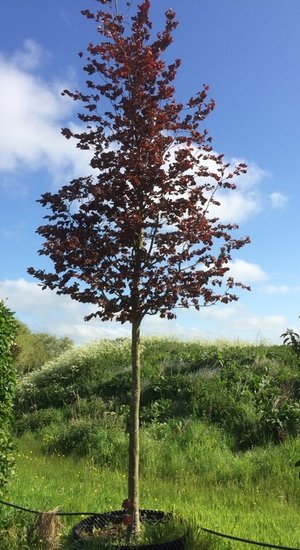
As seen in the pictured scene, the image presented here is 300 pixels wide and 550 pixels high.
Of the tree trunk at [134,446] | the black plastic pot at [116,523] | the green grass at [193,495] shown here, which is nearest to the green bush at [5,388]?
the green grass at [193,495]

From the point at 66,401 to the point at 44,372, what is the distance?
429 centimetres

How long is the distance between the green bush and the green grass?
0.41 meters

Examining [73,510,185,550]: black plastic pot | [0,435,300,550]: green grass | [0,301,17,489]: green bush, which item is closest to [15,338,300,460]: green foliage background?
[0,435,300,550]: green grass

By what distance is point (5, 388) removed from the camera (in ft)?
26.6

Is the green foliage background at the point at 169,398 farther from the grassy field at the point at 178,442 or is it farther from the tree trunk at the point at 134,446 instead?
the tree trunk at the point at 134,446

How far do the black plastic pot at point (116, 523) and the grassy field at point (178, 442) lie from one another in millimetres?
216

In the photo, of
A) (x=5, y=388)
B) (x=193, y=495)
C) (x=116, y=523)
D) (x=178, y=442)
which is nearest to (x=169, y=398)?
(x=178, y=442)

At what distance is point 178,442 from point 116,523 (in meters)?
5.98

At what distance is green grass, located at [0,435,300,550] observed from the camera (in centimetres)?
665

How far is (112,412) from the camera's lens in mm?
14242

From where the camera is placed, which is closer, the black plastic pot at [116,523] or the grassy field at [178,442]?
the black plastic pot at [116,523]

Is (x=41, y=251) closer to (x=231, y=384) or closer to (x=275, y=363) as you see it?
(x=231, y=384)

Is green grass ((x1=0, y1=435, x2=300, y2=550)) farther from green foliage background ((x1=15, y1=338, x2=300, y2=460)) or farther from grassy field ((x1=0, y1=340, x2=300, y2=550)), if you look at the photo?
green foliage background ((x1=15, y1=338, x2=300, y2=460))

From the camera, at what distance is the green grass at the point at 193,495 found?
6652 mm
